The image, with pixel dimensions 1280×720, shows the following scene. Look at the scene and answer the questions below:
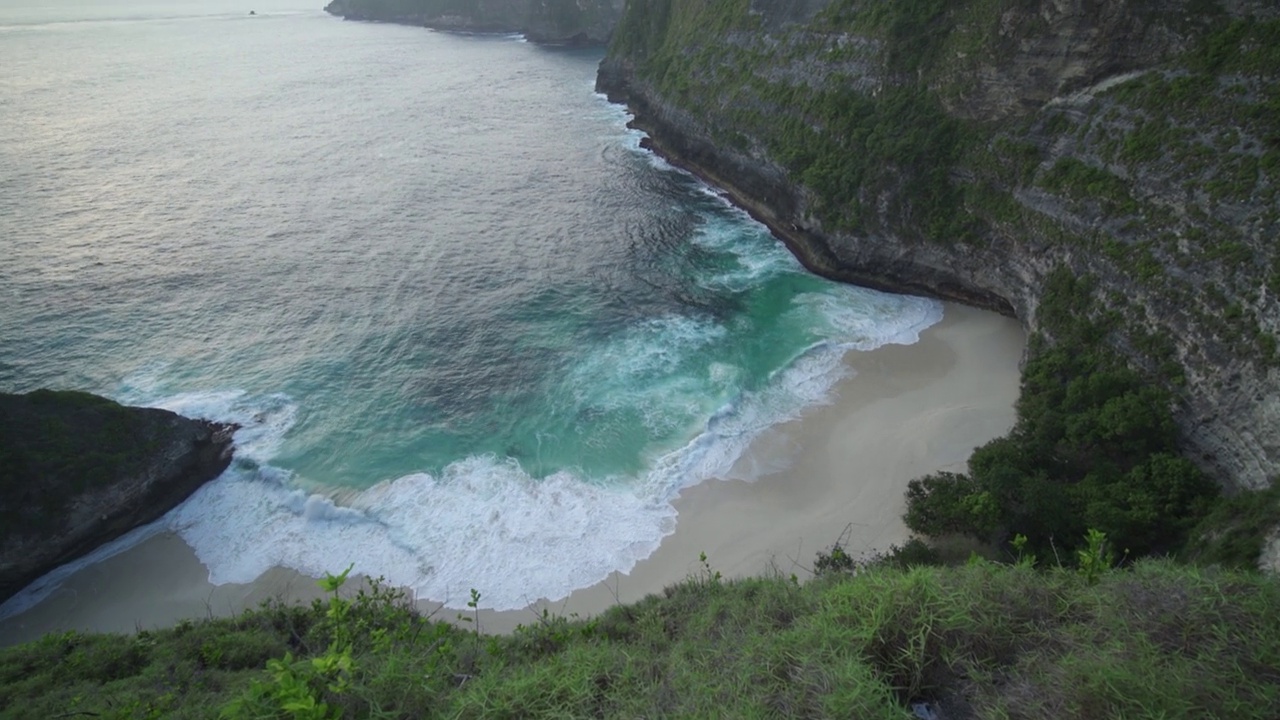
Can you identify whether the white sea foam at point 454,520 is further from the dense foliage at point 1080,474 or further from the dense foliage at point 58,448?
the dense foliage at point 1080,474

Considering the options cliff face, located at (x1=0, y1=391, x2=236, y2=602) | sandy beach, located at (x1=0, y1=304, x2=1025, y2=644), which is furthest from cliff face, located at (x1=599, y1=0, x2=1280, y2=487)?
cliff face, located at (x1=0, y1=391, x2=236, y2=602)

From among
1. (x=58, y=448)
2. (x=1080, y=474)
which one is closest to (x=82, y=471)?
(x=58, y=448)

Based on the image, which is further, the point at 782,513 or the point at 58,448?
the point at 58,448

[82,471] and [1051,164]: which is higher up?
[1051,164]

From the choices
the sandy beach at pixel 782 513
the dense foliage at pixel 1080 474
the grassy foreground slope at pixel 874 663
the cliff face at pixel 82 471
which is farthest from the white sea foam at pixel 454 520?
the grassy foreground slope at pixel 874 663

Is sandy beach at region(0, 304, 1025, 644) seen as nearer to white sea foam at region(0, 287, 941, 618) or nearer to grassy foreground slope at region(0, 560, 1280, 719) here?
white sea foam at region(0, 287, 941, 618)

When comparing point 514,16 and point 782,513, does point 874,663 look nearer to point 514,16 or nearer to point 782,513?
point 782,513
